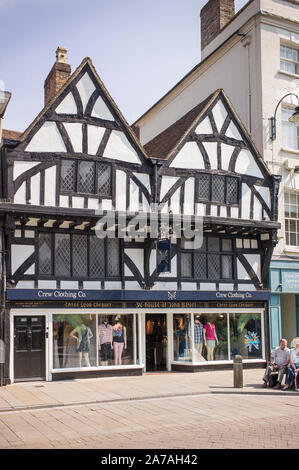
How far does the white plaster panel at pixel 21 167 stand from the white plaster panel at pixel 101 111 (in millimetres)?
2716

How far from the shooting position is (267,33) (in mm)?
22125

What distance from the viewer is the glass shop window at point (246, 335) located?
1975 cm

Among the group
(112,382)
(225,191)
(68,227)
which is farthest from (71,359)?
(225,191)

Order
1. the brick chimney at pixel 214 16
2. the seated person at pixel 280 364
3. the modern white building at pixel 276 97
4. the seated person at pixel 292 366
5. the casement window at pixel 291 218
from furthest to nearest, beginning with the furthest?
1. the brick chimney at pixel 214 16
2. the casement window at pixel 291 218
3. the modern white building at pixel 276 97
4. the seated person at pixel 280 364
5. the seated person at pixel 292 366

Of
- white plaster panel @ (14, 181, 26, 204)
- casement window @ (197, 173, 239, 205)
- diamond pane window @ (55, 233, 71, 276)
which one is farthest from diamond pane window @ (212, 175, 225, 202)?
white plaster panel @ (14, 181, 26, 204)

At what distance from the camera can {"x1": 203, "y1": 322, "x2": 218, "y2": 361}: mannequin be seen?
1919cm

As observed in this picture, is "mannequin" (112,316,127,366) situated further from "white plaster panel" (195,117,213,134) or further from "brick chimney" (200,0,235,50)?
"brick chimney" (200,0,235,50)

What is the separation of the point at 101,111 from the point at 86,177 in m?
2.23

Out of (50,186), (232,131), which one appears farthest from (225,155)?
(50,186)

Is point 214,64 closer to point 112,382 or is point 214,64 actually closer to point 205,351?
point 205,351

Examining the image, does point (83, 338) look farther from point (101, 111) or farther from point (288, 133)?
point (288, 133)

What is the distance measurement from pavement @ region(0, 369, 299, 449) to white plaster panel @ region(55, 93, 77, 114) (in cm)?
806

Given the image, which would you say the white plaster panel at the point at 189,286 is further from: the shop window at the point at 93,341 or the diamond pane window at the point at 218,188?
the diamond pane window at the point at 218,188

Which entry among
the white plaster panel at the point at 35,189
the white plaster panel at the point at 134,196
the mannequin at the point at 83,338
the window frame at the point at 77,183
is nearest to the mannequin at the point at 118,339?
the mannequin at the point at 83,338
